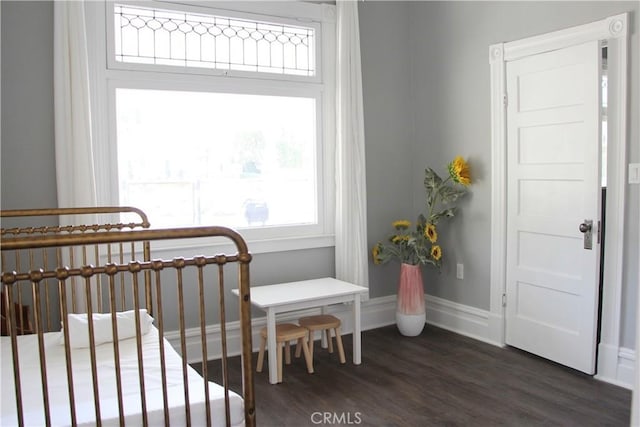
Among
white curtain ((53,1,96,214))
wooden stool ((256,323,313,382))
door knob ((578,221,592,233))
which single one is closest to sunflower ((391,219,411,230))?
wooden stool ((256,323,313,382))

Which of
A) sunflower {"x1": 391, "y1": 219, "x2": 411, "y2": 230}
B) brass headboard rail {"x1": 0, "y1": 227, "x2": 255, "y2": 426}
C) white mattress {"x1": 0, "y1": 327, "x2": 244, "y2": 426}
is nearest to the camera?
brass headboard rail {"x1": 0, "y1": 227, "x2": 255, "y2": 426}

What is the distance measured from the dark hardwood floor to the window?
1.04 meters

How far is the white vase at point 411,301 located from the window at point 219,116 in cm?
67

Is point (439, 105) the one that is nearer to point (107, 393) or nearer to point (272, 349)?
point (272, 349)

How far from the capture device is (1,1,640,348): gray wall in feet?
10.1

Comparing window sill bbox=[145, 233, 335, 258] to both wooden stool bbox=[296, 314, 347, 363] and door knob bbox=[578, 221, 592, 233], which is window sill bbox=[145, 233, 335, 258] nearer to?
wooden stool bbox=[296, 314, 347, 363]

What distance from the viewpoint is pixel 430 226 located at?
395 cm

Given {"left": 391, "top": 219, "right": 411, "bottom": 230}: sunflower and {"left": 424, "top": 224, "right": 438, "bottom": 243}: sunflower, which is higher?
{"left": 391, "top": 219, "right": 411, "bottom": 230}: sunflower

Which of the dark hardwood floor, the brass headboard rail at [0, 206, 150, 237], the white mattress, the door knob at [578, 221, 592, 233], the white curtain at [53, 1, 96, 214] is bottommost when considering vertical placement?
the dark hardwood floor

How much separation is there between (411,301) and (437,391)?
3.32 feet

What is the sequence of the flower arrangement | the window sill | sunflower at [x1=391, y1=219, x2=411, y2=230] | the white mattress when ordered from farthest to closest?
sunflower at [x1=391, y1=219, x2=411, y2=230] < the flower arrangement < the window sill < the white mattress

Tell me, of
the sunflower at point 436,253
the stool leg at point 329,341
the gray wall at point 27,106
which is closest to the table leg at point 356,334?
the stool leg at point 329,341

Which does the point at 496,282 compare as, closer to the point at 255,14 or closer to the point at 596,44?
the point at 596,44

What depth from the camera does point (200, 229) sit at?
1.63 m
